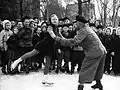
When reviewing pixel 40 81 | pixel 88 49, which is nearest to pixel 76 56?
pixel 40 81

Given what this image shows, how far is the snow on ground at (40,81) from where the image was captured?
21.1 ft

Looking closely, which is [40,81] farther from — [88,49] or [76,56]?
[88,49]

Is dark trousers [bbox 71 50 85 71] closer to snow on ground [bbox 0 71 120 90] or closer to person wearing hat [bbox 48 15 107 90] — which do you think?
snow on ground [bbox 0 71 120 90]

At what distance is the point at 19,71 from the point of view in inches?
328

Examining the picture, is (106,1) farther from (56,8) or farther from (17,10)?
(56,8)

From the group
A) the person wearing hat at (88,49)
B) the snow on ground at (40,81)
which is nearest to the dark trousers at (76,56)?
the snow on ground at (40,81)

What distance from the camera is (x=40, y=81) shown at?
23.4ft

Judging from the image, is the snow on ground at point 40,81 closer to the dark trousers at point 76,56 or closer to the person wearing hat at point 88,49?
the dark trousers at point 76,56

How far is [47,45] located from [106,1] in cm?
1467

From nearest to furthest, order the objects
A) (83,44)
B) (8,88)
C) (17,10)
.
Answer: (83,44) < (8,88) < (17,10)

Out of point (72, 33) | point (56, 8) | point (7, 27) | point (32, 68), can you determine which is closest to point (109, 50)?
point (72, 33)

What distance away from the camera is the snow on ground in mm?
6445

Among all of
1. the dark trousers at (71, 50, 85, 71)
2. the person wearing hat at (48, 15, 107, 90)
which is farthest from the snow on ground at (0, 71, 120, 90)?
the person wearing hat at (48, 15, 107, 90)

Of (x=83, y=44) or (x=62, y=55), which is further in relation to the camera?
(x=62, y=55)
